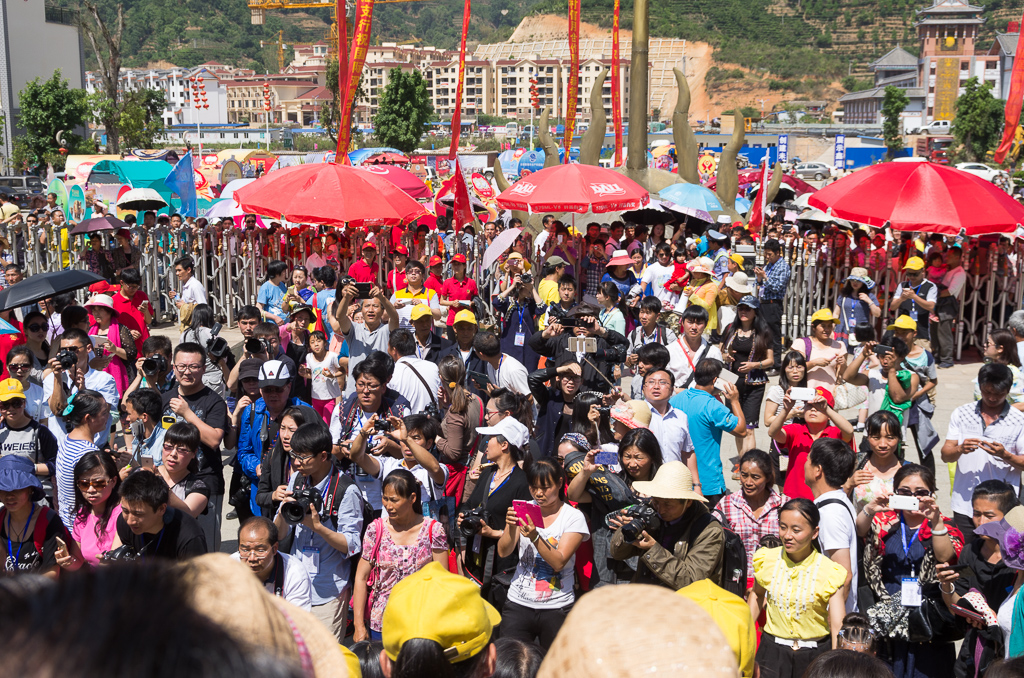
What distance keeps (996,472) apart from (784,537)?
2.07 meters

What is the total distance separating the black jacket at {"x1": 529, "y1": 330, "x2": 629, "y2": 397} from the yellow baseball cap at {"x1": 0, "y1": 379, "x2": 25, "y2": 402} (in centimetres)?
364

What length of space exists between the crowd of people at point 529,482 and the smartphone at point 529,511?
0.03 feet

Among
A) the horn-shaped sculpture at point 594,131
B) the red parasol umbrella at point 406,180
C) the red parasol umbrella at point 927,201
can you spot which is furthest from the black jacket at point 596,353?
the horn-shaped sculpture at point 594,131

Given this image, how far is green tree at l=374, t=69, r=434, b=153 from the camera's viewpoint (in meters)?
70.9

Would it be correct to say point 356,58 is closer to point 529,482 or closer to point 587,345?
point 587,345

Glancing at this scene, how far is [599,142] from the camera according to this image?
58.8ft

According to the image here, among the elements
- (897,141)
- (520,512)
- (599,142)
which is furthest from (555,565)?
(897,141)

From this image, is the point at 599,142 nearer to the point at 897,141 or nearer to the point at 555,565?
the point at 555,565

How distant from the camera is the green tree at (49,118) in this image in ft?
164

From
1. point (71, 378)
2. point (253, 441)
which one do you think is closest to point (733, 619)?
point (253, 441)

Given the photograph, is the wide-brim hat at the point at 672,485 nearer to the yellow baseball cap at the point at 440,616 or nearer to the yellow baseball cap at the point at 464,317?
the yellow baseball cap at the point at 440,616

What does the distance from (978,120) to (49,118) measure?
55979 millimetres

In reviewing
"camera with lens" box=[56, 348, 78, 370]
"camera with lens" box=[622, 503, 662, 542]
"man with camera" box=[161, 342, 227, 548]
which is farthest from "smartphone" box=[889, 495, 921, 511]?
"camera with lens" box=[56, 348, 78, 370]

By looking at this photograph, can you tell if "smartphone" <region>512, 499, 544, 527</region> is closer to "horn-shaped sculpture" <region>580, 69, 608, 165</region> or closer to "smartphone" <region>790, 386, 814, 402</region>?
"smartphone" <region>790, 386, 814, 402</region>
